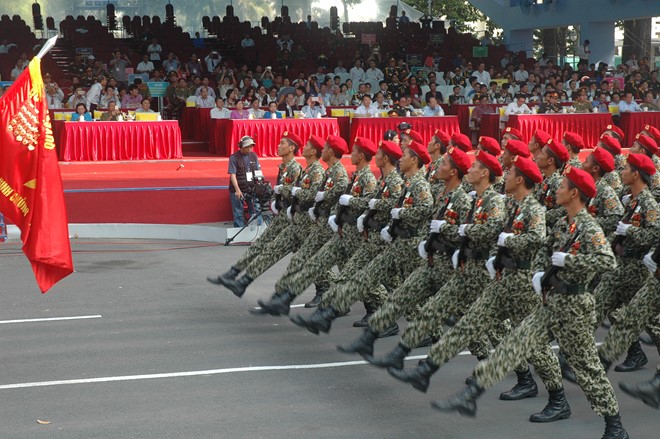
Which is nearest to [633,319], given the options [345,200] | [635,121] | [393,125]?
[345,200]

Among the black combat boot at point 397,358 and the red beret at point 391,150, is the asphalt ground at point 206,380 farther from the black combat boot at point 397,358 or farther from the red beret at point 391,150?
the red beret at point 391,150

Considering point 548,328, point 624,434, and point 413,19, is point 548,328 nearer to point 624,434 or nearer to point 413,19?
point 624,434

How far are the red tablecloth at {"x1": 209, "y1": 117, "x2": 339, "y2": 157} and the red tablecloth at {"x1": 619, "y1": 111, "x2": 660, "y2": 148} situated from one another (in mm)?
6898

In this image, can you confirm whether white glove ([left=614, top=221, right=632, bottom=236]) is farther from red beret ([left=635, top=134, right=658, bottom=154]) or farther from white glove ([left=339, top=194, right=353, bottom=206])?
white glove ([left=339, top=194, right=353, bottom=206])

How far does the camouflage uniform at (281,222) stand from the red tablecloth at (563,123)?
13030 millimetres

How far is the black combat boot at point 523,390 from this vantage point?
7.49m

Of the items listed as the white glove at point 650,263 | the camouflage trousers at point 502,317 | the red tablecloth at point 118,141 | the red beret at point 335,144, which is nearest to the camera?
the camouflage trousers at point 502,317

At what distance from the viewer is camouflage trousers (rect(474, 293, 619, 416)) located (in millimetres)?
6344

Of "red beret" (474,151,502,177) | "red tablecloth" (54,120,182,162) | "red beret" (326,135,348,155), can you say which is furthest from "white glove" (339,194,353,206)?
"red tablecloth" (54,120,182,162)

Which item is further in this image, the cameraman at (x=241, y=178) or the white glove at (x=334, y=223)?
the cameraman at (x=241, y=178)

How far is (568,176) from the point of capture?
6531 mm

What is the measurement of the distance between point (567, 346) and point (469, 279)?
1.14 m

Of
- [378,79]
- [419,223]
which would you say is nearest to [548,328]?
[419,223]

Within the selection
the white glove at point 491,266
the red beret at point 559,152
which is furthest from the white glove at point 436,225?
the red beret at point 559,152
